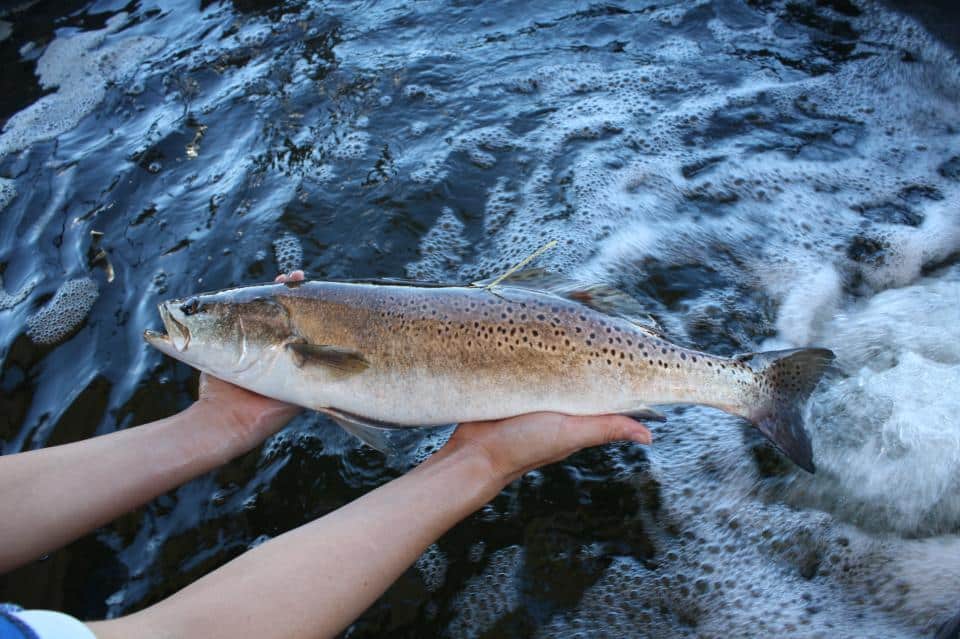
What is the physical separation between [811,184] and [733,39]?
2.88m

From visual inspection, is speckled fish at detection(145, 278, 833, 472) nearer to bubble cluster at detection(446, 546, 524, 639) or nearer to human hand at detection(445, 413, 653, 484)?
human hand at detection(445, 413, 653, 484)

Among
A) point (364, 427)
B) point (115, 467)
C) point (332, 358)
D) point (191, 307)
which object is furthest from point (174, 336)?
point (364, 427)

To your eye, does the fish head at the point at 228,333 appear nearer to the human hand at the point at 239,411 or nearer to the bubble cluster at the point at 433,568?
the human hand at the point at 239,411

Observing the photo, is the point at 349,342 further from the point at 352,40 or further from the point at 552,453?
the point at 352,40

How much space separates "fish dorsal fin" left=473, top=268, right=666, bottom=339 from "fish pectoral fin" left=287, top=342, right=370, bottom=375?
74cm

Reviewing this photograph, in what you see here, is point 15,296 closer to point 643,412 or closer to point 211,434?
point 211,434

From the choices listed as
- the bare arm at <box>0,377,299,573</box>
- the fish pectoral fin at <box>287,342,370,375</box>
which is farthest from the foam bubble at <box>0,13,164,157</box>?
the fish pectoral fin at <box>287,342,370,375</box>

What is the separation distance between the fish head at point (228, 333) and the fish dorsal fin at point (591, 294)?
110 cm

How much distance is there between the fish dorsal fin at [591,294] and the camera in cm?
328

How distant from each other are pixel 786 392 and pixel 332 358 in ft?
7.08

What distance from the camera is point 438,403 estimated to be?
322 cm

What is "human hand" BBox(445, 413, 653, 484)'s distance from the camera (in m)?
3.09

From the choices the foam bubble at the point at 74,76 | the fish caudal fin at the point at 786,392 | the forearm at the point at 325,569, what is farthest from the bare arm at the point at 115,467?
the foam bubble at the point at 74,76

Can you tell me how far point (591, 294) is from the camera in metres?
3.34
